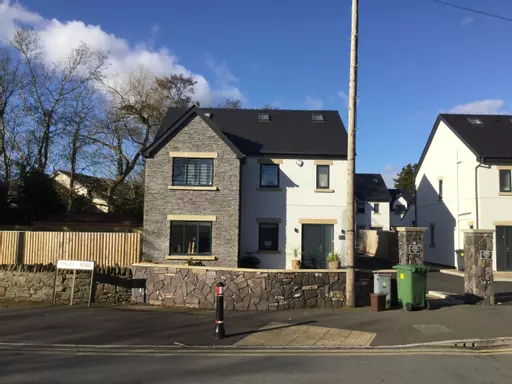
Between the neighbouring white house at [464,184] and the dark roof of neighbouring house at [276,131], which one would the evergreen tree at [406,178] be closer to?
the neighbouring white house at [464,184]

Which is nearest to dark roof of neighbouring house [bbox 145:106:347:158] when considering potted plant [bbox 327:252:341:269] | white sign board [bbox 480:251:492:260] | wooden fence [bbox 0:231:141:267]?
wooden fence [bbox 0:231:141:267]

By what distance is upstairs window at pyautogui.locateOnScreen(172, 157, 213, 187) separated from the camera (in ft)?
66.9

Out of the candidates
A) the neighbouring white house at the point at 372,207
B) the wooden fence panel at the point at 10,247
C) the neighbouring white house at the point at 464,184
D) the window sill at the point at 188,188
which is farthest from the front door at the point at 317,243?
the neighbouring white house at the point at 372,207

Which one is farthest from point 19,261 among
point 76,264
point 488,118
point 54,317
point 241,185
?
point 488,118

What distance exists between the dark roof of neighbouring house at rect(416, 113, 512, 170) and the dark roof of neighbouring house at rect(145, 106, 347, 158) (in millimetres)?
7506

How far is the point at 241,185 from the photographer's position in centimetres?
2162

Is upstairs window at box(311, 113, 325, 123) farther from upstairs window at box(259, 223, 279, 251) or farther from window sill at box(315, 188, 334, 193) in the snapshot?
upstairs window at box(259, 223, 279, 251)

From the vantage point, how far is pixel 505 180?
951 inches

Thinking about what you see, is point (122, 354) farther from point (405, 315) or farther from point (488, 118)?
point (488, 118)

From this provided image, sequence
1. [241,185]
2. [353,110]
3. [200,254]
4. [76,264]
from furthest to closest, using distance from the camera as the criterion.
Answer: [241,185] → [200,254] → [76,264] → [353,110]

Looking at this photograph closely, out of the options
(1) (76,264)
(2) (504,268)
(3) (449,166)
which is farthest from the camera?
(3) (449,166)

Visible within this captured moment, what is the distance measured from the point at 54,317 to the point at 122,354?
164 inches

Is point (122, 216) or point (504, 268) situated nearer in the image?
point (504, 268)

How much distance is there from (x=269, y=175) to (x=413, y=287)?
11.7m
